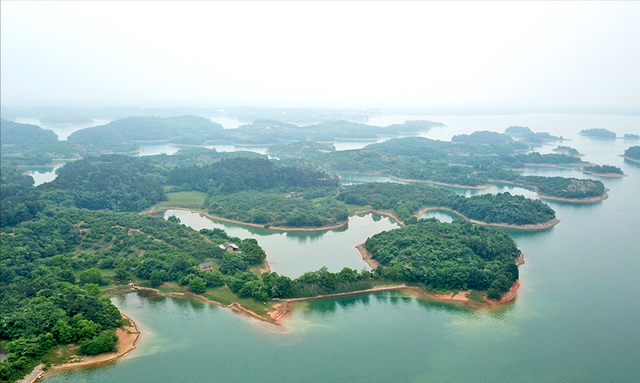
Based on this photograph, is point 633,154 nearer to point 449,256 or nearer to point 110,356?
point 449,256

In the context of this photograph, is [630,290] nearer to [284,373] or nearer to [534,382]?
[534,382]

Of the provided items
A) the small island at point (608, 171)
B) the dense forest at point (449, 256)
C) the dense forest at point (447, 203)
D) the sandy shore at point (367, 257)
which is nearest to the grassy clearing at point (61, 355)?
the dense forest at point (449, 256)

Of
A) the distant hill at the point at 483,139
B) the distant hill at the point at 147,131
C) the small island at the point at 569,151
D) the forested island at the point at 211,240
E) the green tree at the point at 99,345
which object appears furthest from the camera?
the distant hill at the point at 483,139

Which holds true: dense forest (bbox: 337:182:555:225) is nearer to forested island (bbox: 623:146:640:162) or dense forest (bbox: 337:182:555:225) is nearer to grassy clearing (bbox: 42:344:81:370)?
grassy clearing (bbox: 42:344:81:370)

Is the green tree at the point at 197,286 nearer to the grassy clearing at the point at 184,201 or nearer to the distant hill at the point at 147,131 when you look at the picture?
the grassy clearing at the point at 184,201

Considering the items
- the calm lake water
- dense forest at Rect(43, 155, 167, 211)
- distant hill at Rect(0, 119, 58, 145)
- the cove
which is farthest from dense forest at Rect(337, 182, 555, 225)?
distant hill at Rect(0, 119, 58, 145)

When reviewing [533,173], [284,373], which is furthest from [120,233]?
[533,173]
